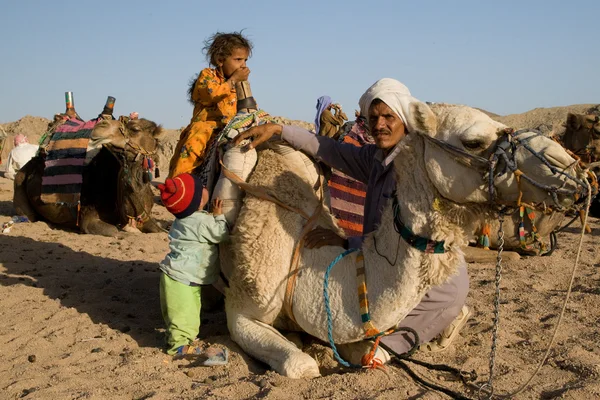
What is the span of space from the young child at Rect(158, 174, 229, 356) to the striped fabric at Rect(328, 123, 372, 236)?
252 centimetres

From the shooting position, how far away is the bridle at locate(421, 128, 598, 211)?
9.21ft

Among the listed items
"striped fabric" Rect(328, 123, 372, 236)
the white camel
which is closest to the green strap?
the white camel

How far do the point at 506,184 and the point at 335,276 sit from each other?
1.14 metres

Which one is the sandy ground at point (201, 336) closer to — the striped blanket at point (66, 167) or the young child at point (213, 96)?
the young child at point (213, 96)

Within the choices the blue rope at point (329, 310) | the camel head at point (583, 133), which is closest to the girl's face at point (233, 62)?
the blue rope at point (329, 310)

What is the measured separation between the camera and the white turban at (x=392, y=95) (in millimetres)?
3787

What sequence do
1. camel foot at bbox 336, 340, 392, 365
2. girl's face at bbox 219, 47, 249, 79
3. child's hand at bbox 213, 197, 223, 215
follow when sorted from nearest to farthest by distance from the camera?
camel foot at bbox 336, 340, 392, 365, child's hand at bbox 213, 197, 223, 215, girl's face at bbox 219, 47, 249, 79

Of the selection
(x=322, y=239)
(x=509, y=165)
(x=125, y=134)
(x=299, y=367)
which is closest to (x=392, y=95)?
(x=322, y=239)

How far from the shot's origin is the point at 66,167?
9.20 meters

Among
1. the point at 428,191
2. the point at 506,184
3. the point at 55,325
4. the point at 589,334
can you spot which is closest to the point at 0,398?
the point at 55,325

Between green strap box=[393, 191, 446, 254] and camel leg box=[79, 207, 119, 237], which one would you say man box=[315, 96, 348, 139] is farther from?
green strap box=[393, 191, 446, 254]

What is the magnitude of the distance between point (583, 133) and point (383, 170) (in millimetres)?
8007

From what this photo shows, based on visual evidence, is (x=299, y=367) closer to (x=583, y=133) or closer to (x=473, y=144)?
(x=473, y=144)

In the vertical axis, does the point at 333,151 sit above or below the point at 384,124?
below
